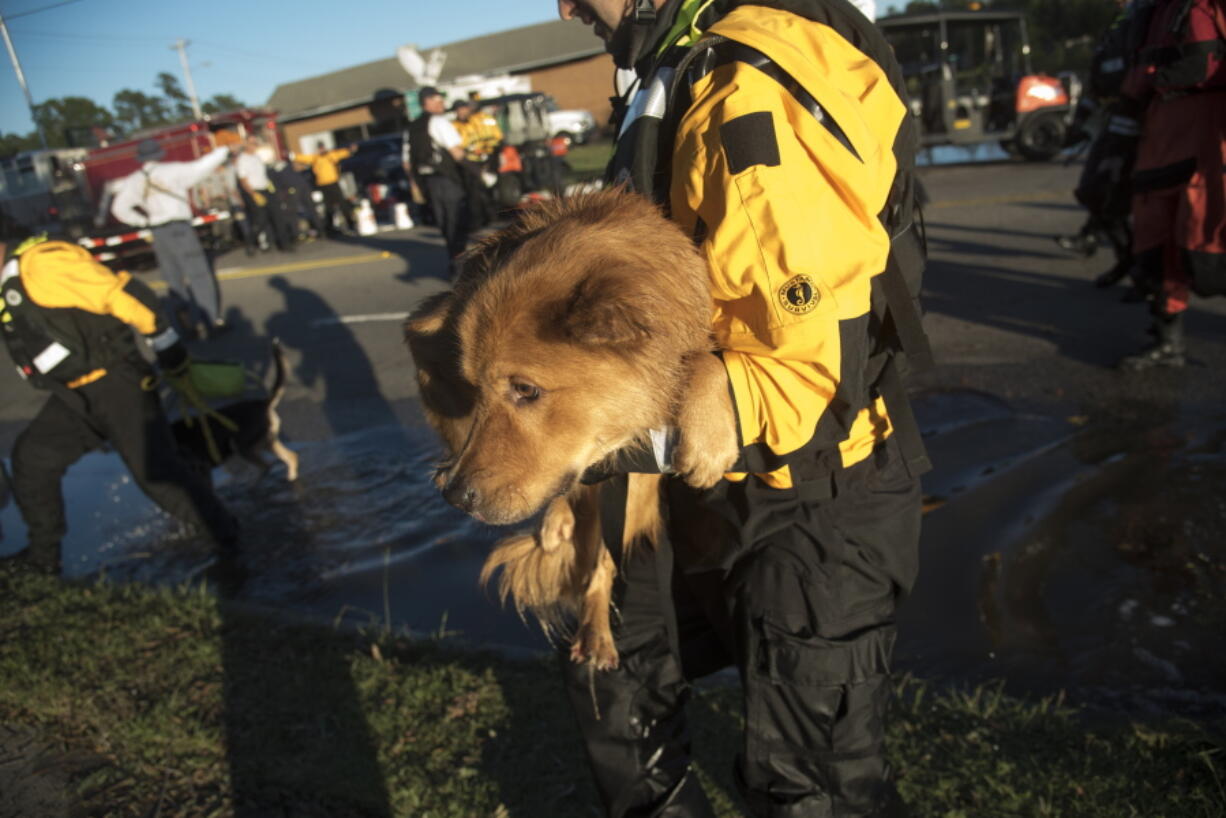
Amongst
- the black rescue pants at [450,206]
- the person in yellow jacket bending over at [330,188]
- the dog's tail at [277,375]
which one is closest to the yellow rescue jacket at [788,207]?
the dog's tail at [277,375]

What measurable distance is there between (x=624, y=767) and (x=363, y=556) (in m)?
3.26

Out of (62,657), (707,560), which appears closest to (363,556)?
(62,657)

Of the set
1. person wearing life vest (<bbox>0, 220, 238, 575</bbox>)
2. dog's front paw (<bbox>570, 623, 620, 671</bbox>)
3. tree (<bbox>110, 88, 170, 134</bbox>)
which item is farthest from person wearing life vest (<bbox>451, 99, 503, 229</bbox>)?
tree (<bbox>110, 88, 170, 134</bbox>)

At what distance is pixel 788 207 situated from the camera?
1559 mm

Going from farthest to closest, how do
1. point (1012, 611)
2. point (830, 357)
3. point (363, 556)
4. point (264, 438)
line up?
point (264, 438) < point (363, 556) < point (1012, 611) < point (830, 357)

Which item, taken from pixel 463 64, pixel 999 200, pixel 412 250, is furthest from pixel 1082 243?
pixel 463 64

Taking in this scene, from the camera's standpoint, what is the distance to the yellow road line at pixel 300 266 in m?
16.5

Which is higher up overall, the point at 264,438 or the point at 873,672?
the point at 873,672

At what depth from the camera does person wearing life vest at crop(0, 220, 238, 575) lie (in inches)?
196

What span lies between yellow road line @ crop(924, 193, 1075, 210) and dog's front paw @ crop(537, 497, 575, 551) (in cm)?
1228

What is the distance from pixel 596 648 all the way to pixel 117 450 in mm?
4297

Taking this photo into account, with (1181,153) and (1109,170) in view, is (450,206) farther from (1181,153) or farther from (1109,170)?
(1181,153)

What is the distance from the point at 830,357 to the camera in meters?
1.62

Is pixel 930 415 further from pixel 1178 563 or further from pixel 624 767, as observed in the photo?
pixel 624 767
